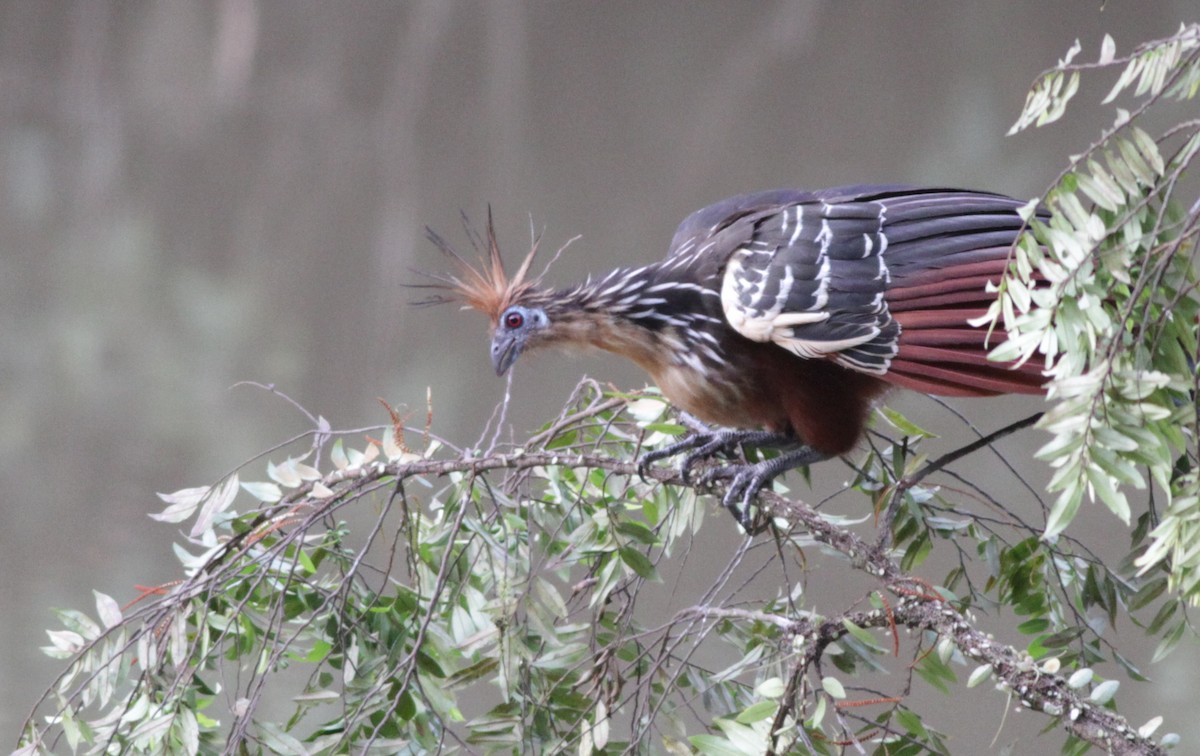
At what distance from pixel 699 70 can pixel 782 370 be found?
107 cm

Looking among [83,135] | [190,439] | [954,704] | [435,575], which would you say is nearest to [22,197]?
[83,135]

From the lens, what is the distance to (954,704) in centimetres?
223

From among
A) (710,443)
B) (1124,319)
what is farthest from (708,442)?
(1124,319)

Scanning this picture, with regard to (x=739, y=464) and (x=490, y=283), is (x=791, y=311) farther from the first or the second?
(x=490, y=283)

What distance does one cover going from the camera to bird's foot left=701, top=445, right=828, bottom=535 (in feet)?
3.70

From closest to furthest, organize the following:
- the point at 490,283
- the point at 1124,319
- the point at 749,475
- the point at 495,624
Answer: the point at 1124,319, the point at 495,624, the point at 749,475, the point at 490,283

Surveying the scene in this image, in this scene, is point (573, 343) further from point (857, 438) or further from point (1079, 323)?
point (1079, 323)

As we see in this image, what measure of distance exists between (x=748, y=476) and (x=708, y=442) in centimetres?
11

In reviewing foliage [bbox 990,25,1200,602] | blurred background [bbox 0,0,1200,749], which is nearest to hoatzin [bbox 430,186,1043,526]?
foliage [bbox 990,25,1200,602]

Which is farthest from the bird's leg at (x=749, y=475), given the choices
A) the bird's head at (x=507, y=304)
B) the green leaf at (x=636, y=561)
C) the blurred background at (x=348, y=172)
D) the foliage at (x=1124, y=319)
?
the blurred background at (x=348, y=172)

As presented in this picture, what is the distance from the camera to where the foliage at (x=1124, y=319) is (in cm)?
56

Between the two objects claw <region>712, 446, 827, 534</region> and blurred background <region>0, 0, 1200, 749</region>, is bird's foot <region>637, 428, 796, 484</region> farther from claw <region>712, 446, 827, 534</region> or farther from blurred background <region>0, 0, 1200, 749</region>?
blurred background <region>0, 0, 1200, 749</region>

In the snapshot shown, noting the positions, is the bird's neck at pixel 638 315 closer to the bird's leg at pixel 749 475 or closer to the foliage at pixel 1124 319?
the bird's leg at pixel 749 475

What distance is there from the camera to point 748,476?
115 cm
